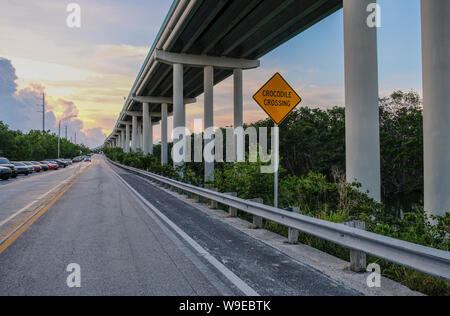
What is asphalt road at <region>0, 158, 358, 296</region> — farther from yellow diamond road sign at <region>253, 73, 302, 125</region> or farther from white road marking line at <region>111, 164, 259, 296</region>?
yellow diamond road sign at <region>253, 73, 302, 125</region>

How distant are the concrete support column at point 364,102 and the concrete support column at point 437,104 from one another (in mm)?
1538

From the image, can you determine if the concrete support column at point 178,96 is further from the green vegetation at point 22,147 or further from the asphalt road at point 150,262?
the green vegetation at point 22,147

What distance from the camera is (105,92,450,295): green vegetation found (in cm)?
627

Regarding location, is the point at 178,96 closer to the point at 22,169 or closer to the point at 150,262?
the point at 22,169

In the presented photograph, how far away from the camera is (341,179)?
9.85 meters

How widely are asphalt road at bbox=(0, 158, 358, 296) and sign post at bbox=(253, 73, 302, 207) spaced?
10.3 ft

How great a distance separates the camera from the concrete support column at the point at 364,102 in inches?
423

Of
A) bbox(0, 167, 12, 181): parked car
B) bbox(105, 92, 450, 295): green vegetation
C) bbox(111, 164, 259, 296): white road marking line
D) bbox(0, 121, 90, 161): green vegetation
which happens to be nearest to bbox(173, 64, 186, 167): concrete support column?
bbox(105, 92, 450, 295): green vegetation

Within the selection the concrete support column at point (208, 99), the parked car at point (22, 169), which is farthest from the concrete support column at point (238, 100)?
the parked car at point (22, 169)

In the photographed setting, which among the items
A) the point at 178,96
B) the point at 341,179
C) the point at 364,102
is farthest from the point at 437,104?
the point at 178,96

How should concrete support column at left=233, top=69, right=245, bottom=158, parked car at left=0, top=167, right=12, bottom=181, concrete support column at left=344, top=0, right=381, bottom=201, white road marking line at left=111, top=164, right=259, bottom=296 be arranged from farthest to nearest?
1. concrete support column at left=233, top=69, right=245, bottom=158
2. parked car at left=0, top=167, right=12, bottom=181
3. concrete support column at left=344, top=0, right=381, bottom=201
4. white road marking line at left=111, top=164, right=259, bottom=296

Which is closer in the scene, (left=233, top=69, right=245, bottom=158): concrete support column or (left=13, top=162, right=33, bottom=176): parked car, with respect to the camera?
(left=233, top=69, right=245, bottom=158): concrete support column
